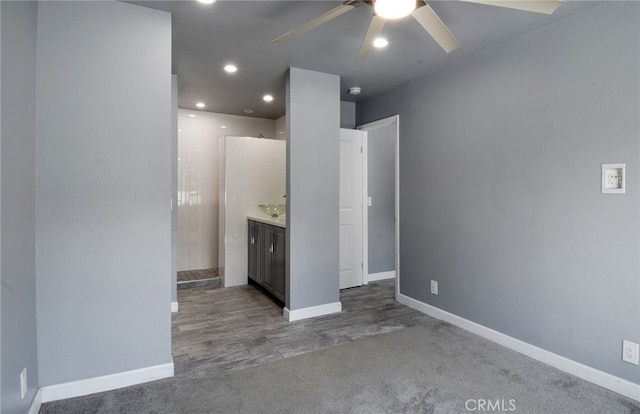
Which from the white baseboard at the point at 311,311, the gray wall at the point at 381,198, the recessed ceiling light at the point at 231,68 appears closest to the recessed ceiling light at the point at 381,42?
the recessed ceiling light at the point at 231,68

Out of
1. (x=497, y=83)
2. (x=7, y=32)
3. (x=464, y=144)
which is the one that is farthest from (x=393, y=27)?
(x=7, y=32)

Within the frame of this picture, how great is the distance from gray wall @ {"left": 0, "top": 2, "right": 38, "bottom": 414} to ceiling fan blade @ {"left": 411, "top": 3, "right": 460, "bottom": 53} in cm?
192

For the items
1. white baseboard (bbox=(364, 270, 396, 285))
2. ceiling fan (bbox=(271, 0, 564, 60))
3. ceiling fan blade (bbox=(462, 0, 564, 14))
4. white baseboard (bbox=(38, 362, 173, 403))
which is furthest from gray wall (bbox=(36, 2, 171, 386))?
white baseboard (bbox=(364, 270, 396, 285))

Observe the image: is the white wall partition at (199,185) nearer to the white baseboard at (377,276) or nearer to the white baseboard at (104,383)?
the white baseboard at (377,276)

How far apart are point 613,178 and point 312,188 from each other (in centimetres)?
237

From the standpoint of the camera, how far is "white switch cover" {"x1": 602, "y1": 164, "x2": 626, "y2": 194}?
2.21 m

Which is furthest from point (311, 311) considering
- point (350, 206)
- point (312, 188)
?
point (350, 206)

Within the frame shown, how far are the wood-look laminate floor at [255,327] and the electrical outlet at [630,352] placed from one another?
1564 mm

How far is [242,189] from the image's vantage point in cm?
480

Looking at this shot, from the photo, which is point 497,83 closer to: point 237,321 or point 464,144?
point 464,144

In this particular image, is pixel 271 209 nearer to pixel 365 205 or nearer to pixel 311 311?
pixel 365 205

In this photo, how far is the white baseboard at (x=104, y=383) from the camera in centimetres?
211

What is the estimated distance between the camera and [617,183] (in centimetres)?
224

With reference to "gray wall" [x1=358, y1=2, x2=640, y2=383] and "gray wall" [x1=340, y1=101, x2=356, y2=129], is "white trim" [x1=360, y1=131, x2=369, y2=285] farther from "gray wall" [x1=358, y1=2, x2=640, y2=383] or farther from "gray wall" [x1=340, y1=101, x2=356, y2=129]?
"gray wall" [x1=358, y1=2, x2=640, y2=383]
